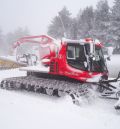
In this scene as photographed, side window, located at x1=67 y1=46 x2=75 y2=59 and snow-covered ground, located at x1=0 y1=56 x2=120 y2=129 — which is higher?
side window, located at x1=67 y1=46 x2=75 y2=59

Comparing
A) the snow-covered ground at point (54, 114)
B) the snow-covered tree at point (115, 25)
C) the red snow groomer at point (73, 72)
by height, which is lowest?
the snow-covered ground at point (54, 114)

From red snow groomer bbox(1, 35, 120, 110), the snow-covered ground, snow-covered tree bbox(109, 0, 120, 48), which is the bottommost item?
the snow-covered ground

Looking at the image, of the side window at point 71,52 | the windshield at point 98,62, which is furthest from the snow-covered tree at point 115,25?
the side window at point 71,52

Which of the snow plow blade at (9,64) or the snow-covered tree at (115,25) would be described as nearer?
the snow plow blade at (9,64)

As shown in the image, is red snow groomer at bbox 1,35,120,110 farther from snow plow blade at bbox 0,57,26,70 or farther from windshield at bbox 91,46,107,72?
snow plow blade at bbox 0,57,26,70

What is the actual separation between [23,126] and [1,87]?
6.40m

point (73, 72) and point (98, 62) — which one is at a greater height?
point (98, 62)

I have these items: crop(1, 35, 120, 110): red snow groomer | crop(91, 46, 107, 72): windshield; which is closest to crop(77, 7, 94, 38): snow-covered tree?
crop(91, 46, 107, 72): windshield

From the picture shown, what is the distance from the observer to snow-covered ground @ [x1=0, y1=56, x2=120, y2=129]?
24.1 ft

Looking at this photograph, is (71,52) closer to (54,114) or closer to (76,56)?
(76,56)

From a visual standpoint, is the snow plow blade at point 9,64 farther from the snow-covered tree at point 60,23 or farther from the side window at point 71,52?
the snow-covered tree at point 60,23

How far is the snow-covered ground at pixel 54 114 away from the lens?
7.36m

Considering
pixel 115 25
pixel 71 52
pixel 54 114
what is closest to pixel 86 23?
pixel 115 25

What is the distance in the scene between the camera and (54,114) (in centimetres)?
838
